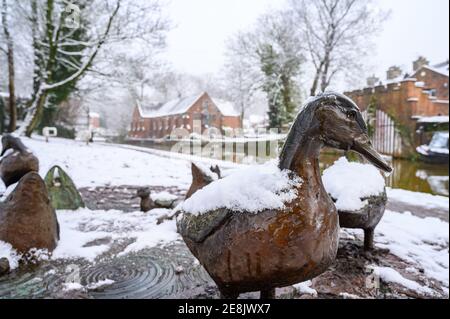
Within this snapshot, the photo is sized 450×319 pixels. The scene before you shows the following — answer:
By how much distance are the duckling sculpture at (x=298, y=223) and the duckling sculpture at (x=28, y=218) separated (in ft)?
4.97

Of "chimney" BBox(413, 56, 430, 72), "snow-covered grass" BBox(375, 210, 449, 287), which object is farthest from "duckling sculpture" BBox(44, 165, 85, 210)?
"chimney" BBox(413, 56, 430, 72)

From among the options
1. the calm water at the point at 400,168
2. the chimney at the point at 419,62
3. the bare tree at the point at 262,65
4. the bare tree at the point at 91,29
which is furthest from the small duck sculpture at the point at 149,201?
the chimney at the point at 419,62

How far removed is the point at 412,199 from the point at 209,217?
4859mm

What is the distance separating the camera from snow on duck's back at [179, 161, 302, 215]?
104 centimetres

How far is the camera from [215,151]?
6.10 feet

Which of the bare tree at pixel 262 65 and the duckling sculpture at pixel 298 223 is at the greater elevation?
the bare tree at pixel 262 65

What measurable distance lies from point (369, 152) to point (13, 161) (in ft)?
7.24

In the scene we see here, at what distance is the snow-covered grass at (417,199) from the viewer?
4558 mm

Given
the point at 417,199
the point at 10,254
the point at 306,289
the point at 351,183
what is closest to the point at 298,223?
the point at 306,289

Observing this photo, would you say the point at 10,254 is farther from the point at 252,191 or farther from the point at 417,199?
the point at 417,199

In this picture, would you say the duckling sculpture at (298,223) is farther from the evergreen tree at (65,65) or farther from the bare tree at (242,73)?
the evergreen tree at (65,65)

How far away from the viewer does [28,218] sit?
6.39 ft
